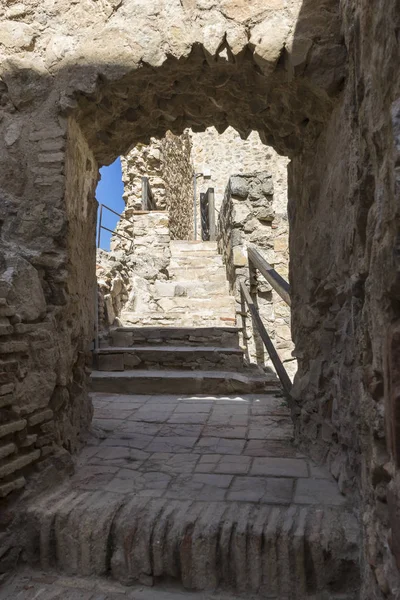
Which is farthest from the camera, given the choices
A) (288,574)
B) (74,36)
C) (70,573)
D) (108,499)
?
(74,36)

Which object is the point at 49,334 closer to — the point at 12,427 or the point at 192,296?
the point at 12,427

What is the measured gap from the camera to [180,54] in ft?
7.04

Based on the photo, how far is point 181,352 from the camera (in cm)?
431

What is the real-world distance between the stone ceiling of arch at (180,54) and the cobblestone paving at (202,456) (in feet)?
5.52

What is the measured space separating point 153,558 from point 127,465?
67cm

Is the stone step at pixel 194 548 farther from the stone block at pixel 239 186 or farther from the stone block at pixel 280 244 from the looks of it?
the stone block at pixel 280 244

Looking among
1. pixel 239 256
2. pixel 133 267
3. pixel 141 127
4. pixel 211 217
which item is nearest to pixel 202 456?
pixel 141 127

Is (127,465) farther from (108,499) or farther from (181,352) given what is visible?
(181,352)

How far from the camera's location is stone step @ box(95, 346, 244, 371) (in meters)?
4.29

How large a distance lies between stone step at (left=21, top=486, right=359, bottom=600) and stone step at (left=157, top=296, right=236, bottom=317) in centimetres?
413

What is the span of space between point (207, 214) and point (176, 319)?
6.97 meters

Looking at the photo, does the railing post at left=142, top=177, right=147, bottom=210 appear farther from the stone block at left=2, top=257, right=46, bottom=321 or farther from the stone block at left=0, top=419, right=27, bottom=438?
the stone block at left=0, top=419, right=27, bottom=438

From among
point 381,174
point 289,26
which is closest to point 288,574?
point 381,174

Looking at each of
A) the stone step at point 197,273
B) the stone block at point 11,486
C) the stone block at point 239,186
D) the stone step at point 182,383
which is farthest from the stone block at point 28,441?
the stone step at point 197,273
